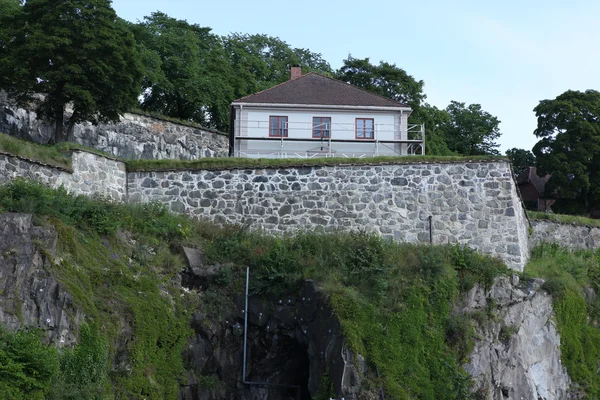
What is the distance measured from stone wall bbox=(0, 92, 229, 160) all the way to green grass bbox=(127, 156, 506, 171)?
662 centimetres

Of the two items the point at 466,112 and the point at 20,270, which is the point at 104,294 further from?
the point at 466,112

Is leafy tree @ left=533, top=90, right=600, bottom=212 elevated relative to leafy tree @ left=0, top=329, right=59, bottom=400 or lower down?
elevated

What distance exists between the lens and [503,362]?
25.8 m

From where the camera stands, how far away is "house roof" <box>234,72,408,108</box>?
35.0 m

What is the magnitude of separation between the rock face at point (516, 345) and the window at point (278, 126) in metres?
11.0

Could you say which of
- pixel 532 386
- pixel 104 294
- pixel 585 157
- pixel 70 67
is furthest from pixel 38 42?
pixel 585 157

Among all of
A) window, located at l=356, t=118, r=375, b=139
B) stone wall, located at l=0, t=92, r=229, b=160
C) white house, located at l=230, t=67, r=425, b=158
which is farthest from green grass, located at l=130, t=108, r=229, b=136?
Answer: window, located at l=356, t=118, r=375, b=139

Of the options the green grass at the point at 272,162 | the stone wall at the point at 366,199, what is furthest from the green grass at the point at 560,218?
the green grass at the point at 272,162

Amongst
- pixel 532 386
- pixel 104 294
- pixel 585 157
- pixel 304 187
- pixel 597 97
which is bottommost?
pixel 532 386

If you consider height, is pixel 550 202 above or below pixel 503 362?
above

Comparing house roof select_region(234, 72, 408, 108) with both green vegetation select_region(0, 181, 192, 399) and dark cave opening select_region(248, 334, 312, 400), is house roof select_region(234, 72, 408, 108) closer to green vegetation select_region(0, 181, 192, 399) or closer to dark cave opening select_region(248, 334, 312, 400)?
green vegetation select_region(0, 181, 192, 399)

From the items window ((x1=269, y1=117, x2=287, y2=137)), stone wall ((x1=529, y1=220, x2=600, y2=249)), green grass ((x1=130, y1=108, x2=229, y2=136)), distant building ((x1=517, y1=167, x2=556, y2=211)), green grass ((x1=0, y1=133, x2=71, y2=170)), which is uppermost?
green grass ((x1=130, y1=108, x2=229, y2=136))

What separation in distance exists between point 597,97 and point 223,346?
28361mm

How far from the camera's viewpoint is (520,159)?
5353 centimetres
